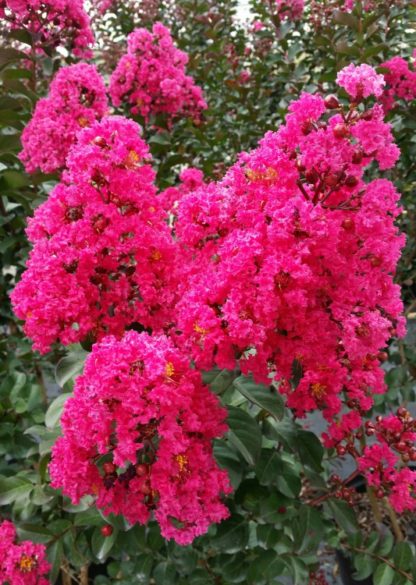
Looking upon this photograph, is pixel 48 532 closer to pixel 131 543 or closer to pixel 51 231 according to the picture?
pixel 131 543

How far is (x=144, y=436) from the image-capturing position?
80 cm

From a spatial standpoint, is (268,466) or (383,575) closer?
(268,466)

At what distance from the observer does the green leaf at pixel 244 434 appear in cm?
102

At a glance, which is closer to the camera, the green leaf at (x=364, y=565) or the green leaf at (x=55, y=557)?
the green leaf at (x=55, y=557)

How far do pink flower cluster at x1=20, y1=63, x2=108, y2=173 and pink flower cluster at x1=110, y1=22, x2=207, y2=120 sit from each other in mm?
373

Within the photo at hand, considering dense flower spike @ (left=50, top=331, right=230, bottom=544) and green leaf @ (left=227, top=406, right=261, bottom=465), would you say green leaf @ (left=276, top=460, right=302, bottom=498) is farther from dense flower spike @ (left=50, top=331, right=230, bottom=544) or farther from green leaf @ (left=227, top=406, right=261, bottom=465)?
dense flower spike @ (left=50, top=331, right=230, bottom=544)

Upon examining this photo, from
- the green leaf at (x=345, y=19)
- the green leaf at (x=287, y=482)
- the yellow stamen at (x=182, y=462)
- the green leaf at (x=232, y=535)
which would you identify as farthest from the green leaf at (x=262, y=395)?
the green leaf at (x=345, y=19)

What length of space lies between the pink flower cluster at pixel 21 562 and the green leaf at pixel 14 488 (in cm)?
8

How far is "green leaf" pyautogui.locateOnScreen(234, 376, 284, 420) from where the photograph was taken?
92cm

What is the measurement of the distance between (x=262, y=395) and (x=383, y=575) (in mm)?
707

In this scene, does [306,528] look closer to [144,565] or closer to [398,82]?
[144,565]

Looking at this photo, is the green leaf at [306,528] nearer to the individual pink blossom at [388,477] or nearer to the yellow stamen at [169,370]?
the individual pink blossom at [388,477]

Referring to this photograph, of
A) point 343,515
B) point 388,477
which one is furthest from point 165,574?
point 388,477

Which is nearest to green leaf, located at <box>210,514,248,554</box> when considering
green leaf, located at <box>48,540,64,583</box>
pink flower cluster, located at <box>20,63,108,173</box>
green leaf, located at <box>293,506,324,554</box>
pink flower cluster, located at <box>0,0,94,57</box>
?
green leaf, located at <box>293,506,324,554</box>
